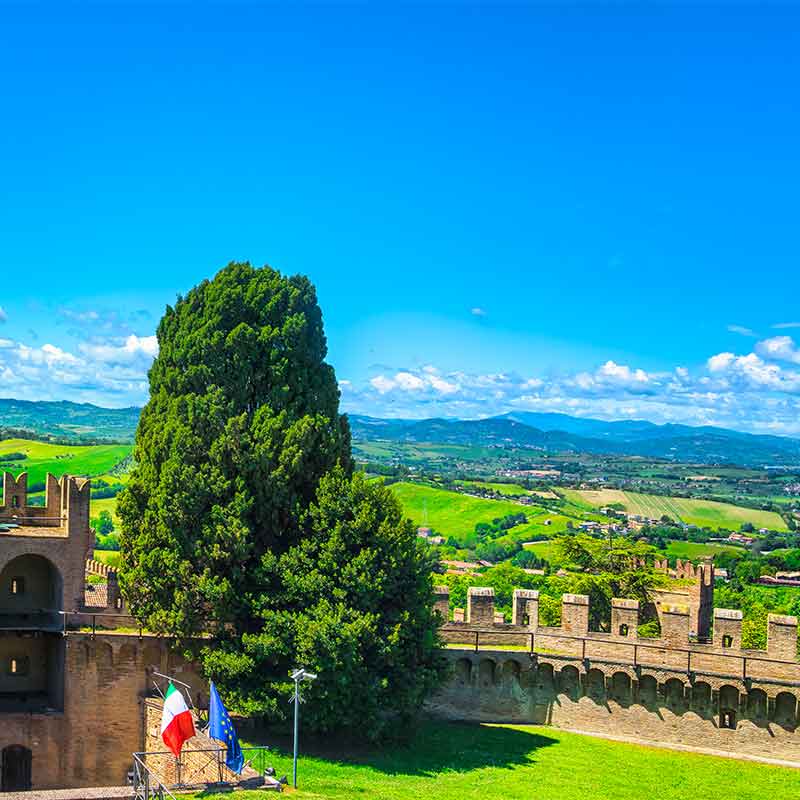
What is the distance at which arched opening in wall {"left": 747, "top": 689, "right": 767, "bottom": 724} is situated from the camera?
34000mm

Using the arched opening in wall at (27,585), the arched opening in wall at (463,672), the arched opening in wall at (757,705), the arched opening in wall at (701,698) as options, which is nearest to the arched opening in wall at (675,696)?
the arched opening in wall at (701,698)

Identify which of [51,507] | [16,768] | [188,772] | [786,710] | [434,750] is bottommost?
[16,768]

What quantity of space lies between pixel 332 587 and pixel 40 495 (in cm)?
11788

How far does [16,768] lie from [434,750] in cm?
1450

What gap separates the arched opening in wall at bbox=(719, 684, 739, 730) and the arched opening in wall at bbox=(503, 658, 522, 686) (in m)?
7.10

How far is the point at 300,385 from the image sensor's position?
35438 mm

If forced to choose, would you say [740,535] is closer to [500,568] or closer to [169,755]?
[500,568]

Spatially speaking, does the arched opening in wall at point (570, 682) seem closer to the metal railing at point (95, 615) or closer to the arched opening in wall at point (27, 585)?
the metal railing at point (95, 615)

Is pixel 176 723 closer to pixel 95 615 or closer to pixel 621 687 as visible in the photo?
pixel 95 615

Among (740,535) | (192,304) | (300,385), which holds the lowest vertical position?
(740,535)

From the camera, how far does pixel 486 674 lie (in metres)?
36.8

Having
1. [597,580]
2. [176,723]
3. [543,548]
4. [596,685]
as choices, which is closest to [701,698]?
[596,685]

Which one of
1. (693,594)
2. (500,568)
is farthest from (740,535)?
(693,594)

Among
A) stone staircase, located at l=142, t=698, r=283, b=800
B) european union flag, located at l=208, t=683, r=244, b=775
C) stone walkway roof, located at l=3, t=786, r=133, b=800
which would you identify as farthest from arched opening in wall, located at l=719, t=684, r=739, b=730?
stone walkway roof, located at l=3, t=786, r=133, b=800
